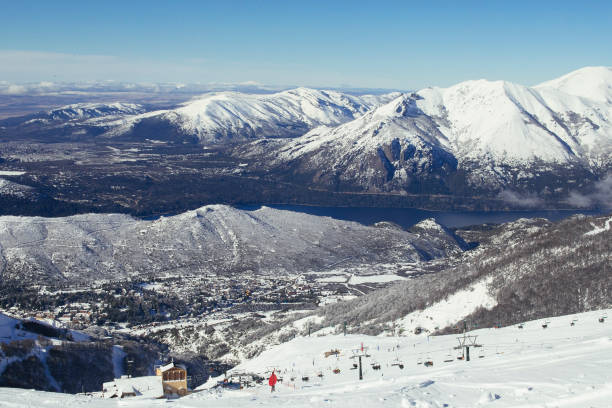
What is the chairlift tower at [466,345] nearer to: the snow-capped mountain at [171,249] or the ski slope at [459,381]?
the ski slope at [459,381]

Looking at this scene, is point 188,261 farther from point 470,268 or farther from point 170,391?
point 170,391

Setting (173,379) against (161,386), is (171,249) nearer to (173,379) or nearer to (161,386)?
(161,386)

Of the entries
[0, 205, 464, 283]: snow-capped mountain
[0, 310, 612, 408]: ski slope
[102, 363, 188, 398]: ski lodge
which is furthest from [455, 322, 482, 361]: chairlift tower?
[0, 205, 464, 283]: snow-capped mountain

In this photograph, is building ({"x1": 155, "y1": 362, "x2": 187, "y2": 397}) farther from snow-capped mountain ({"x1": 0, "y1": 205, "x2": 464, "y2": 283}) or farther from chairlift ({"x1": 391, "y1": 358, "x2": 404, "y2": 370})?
Result: snow-capped mountain ({"x1": 0, "y1": 205, "x2": 464, "y2": 283})

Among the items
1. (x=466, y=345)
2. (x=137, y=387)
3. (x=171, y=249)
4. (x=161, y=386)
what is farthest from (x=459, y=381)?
(x=171, y=249)

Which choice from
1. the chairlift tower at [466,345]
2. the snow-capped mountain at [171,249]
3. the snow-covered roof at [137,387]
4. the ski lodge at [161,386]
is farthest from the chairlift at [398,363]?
the snow-capped mountain at [171,249]

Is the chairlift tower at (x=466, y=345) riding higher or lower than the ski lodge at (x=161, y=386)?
higher

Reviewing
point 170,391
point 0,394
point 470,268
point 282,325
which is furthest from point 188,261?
point 0,394
